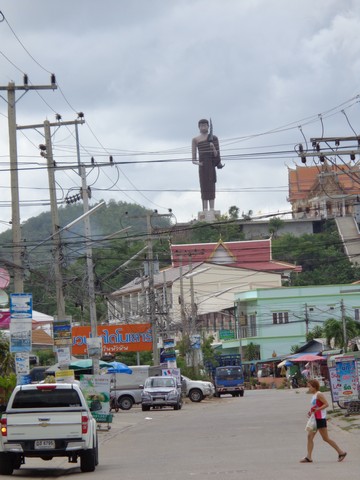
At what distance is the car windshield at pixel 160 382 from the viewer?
4762cm

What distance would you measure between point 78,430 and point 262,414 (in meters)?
20.7

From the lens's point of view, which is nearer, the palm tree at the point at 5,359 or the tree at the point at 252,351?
A: the palm tree at the point at 5,359

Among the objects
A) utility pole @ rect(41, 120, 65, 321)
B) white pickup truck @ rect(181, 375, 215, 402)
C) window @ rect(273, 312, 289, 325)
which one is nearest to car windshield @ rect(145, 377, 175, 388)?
white pickup truck @ rect(181, 375, 215, 402)

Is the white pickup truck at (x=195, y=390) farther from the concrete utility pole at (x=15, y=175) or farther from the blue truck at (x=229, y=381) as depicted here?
the concrete utility pole at (x=15, y=175)

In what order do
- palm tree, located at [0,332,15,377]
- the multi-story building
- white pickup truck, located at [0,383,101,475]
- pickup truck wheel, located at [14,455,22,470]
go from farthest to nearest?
the multi-story building < palm tree, located at [0,332,15,377] < pickup truck wheel, located at [14,455,22,470] < white pickup truck, located at [0,383,101,475]

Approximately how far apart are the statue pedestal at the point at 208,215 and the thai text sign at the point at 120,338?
2456 inches

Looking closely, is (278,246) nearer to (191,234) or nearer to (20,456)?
(191,234)

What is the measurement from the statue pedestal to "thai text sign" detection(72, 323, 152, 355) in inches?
2456

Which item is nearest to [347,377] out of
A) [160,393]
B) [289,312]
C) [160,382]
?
[160,393]

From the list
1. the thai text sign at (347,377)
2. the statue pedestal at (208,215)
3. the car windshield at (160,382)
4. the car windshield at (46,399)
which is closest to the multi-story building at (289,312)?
the statue pedestal at (208,215)

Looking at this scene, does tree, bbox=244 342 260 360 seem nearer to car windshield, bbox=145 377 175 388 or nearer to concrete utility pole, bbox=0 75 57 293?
car windshield, bbox=145 377 175 388

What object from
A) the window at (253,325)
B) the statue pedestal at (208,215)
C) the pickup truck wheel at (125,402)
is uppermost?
the statue pedestal at (208,215)

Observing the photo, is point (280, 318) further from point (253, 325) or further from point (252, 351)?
point (252, 351)

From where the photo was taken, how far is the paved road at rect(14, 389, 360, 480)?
17672 mm
